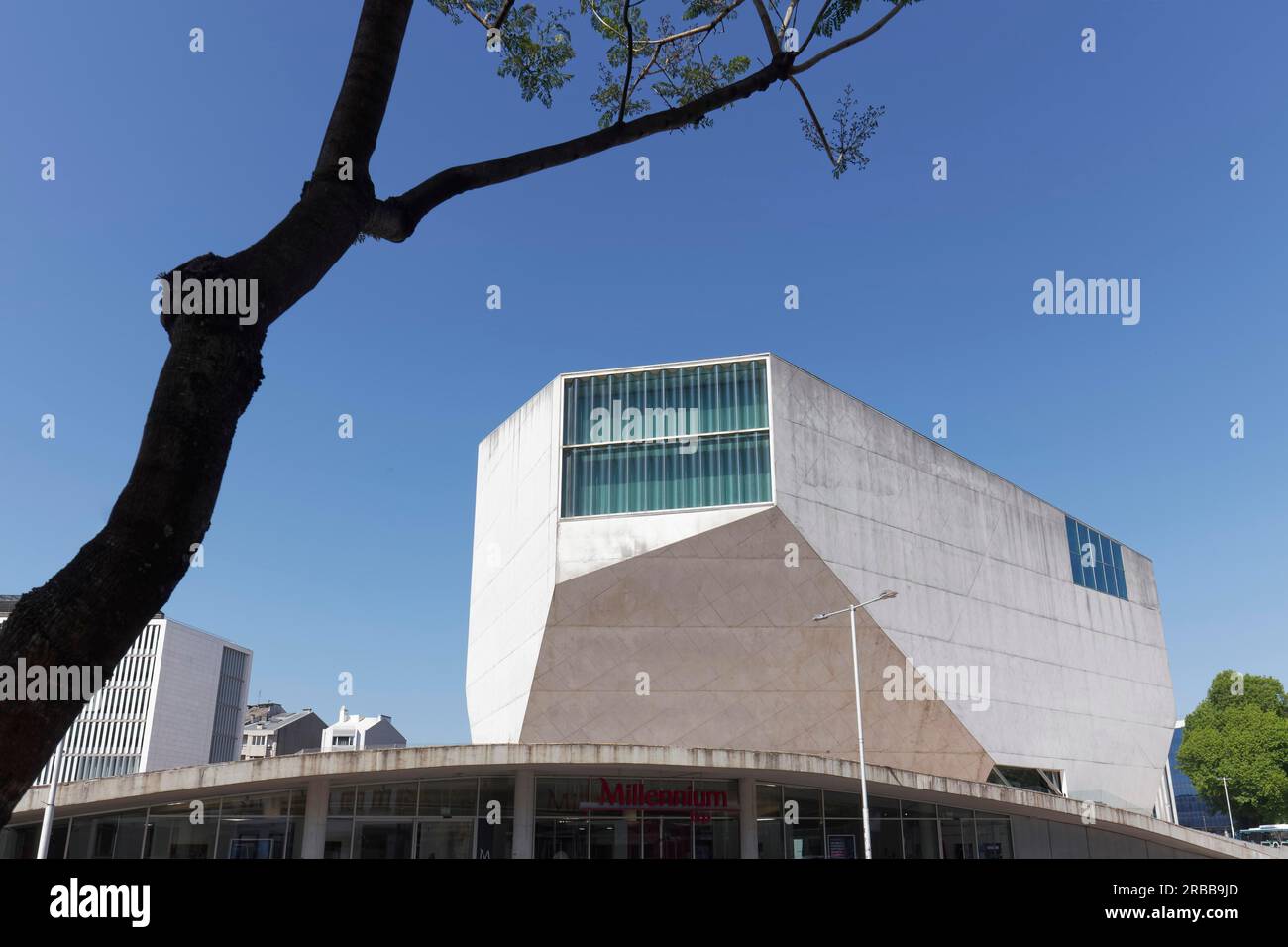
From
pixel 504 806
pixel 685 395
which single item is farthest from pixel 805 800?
pixel 685 395

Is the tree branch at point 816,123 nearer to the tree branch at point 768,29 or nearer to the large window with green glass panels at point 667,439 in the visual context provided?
the tree branch at point 768,29

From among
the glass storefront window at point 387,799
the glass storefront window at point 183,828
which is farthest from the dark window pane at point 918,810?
the glass storefront window at point 183,828

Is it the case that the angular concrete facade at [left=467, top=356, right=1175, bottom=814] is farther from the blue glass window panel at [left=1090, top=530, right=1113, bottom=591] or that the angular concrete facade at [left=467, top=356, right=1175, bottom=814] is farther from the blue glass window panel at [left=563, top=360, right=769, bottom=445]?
the blue glass window panel at [left=1090, top=530, right=1113, bottom=591]

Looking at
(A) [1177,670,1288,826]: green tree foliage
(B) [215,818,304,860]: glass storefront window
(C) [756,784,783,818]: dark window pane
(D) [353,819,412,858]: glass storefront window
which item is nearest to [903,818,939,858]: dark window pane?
(C) [756,784,783,818]: dark window pane

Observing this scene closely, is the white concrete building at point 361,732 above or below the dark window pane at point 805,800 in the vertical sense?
above

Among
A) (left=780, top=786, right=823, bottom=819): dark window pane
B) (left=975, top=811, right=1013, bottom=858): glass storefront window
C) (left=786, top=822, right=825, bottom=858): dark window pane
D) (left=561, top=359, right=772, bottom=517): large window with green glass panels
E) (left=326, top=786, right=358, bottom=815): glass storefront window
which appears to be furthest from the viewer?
(left=975, top=811, right=1013, bottom=858): glass storefront window

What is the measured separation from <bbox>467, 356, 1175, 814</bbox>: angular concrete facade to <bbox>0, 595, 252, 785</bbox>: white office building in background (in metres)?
90.1

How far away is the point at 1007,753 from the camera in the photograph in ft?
128

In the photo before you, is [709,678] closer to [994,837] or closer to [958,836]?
[958,836]

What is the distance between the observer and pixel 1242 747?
242 ft

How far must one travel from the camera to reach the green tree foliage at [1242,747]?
2832 inches

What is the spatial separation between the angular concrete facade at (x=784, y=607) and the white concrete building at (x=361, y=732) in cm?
8856

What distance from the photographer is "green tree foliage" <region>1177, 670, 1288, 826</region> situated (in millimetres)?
71938

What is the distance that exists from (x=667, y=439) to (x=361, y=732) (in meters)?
104
